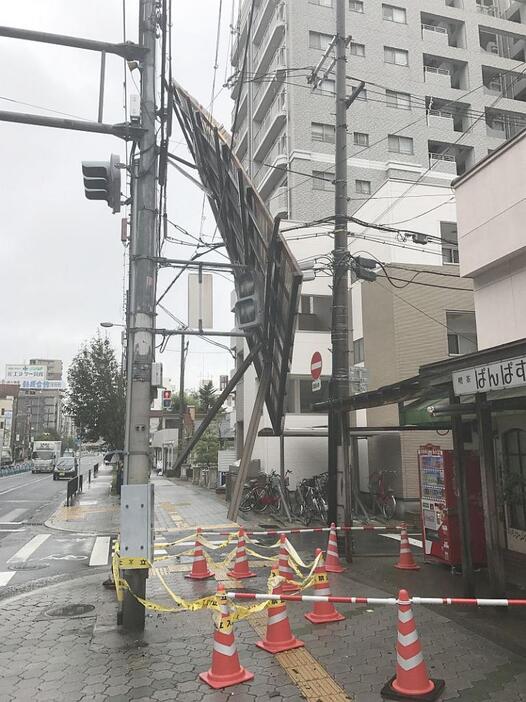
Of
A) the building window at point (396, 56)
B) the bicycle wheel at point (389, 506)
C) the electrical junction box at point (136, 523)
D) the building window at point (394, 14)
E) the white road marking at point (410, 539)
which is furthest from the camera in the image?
the building window at point (394, 14)

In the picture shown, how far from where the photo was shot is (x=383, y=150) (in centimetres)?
3095

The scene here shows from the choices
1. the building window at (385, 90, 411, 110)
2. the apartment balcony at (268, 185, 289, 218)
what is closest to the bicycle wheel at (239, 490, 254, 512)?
the apartment balcony at (268, 185, 289, 218)

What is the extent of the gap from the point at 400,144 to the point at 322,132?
4.93m

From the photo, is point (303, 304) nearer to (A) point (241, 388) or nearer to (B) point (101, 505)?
(A) point (241, 388)

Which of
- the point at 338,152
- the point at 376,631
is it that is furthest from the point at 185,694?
the point at 338,152

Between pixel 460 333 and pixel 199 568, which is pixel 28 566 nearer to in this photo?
pixel 199 568

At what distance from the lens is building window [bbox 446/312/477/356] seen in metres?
18.6

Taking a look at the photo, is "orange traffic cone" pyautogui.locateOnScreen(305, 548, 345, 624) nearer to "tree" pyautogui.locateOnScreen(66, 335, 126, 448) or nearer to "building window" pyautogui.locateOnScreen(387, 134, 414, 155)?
"tree" pyautogui.locateOnScreen(66, 335, 126, 448)

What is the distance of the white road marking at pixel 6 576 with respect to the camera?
9422 millimetres

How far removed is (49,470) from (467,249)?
187ft

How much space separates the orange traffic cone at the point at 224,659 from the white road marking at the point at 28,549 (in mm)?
8265

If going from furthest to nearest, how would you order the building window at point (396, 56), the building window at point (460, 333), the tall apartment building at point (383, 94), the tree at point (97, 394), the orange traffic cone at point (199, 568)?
the building window at point (396, 56) < the tall apartment building at point (383, 94) < the tree at point (97, 394) < the building window at point (460, 333) < the orange traffic cone at point (199, 568)

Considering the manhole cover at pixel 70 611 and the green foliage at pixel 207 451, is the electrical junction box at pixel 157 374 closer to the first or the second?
the manhole cover at pixel 70 611

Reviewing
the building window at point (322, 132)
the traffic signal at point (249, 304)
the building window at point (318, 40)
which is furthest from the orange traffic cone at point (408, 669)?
the building window at point (318, 40)
